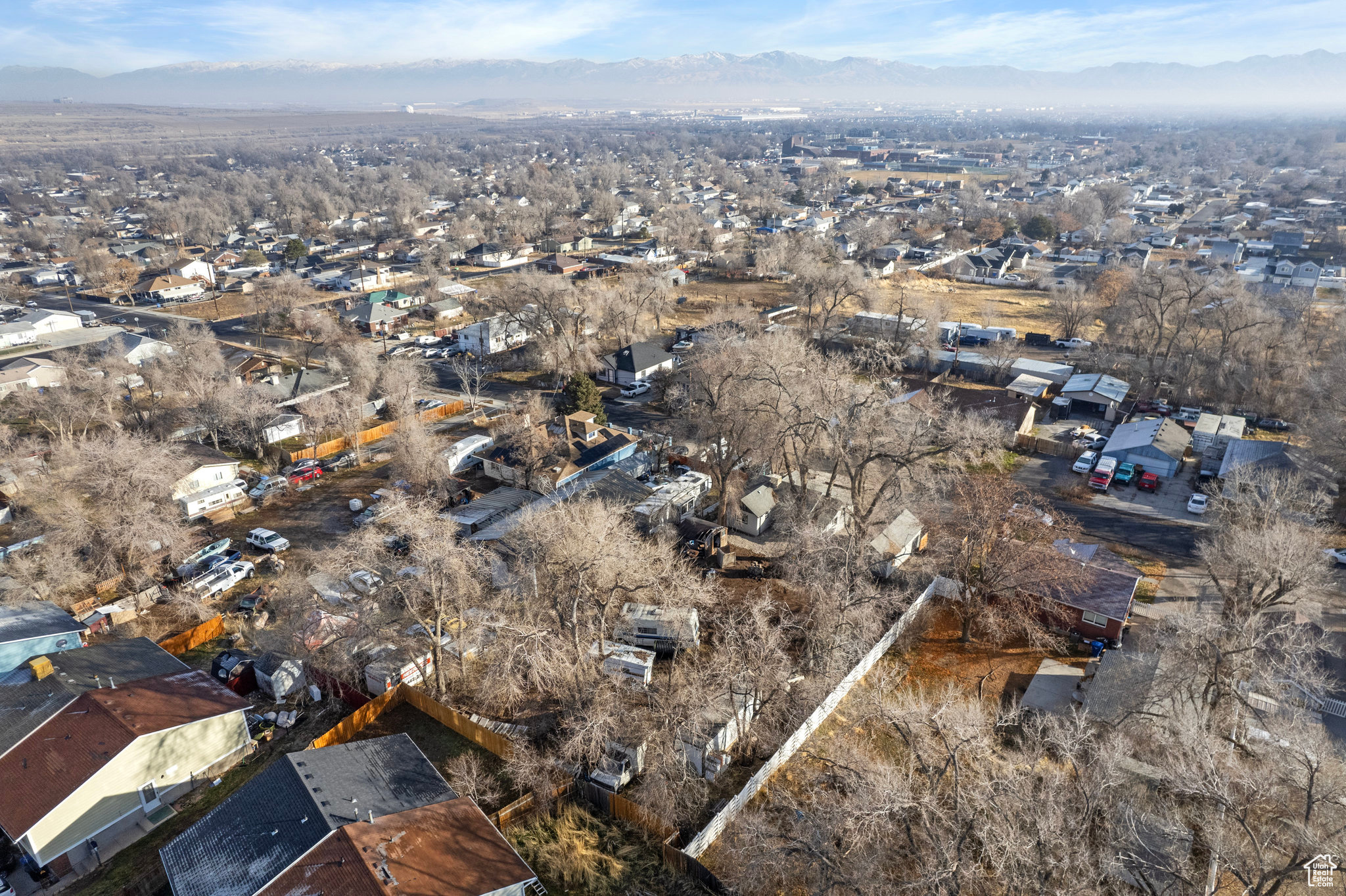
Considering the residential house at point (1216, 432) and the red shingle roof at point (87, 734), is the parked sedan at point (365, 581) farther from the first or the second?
the residential house at point (1216, 432)

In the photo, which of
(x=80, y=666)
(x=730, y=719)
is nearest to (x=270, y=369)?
(x=80, y=666)

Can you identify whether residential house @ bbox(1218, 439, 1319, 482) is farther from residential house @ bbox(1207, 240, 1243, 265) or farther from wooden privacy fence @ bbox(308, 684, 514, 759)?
residential house @ bbox(1207, 240, 1243, 265)

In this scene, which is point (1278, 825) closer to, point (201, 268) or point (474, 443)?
point (474, 443)

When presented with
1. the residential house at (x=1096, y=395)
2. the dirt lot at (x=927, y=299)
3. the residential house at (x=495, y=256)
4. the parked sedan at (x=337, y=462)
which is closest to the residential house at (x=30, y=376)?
the parked sedan at (x=337, y=462)

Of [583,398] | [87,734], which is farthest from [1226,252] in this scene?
[87,734]

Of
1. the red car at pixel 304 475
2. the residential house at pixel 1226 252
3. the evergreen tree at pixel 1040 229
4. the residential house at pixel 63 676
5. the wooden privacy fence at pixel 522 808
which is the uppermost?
the evergreen tree at pixel 1040 229

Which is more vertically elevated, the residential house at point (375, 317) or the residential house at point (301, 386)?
the residential house at point (375, 317)

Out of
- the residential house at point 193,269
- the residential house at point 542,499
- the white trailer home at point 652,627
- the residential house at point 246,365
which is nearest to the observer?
the white trailer home at point 652,627

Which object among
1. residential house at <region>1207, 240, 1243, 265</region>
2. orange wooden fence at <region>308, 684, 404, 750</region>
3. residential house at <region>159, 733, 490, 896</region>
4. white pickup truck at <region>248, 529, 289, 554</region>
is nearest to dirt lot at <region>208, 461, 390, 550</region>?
white pickup truck at <region>248, 529, 289, 554</region>

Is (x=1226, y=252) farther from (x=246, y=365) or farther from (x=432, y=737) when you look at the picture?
(x=246, y=365)
